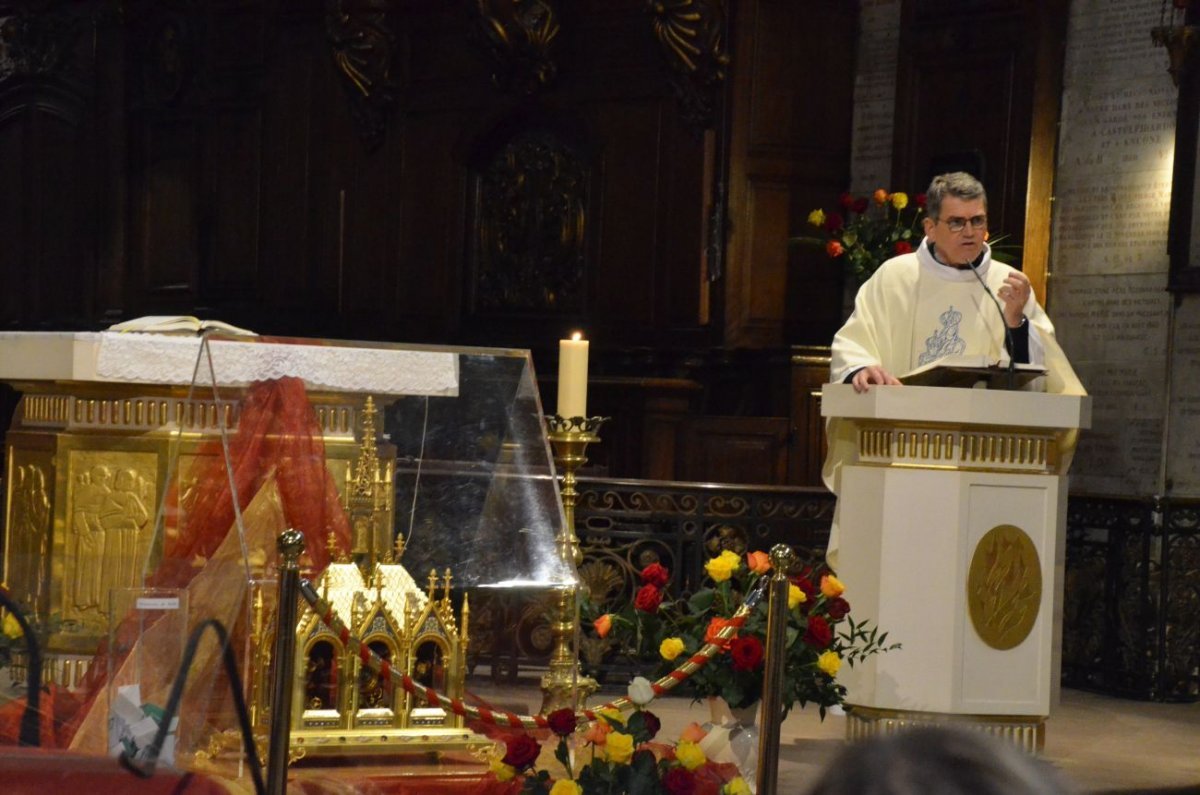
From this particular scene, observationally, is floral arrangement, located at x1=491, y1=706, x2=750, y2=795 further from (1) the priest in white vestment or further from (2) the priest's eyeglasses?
(2) the priest's eyeglasses

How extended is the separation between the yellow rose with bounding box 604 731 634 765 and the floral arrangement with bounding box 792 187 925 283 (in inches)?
212

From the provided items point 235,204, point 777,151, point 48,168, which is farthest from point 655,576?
point 48,168

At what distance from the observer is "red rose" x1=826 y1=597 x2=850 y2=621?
198 inches

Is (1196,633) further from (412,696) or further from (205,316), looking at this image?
(205,316)

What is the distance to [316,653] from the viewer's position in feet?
14.9

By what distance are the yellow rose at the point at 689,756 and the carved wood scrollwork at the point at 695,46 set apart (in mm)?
6924

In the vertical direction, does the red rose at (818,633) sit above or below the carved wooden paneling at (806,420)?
below

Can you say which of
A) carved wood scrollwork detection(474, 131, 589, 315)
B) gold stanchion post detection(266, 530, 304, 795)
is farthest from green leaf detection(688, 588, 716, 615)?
carved wood scrollwork detection(474, 131, 589, 315)

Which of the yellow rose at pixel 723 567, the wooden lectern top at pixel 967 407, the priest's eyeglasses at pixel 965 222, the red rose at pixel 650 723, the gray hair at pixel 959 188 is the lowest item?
the red rose at pixel 650 723

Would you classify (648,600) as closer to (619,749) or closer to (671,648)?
(671,648)

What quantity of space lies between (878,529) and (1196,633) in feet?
10.5

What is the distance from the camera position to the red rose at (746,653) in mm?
4594

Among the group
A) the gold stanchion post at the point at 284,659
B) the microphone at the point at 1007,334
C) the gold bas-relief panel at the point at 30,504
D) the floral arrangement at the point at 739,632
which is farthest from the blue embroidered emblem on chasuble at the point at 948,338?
the gold stanchion post at the point at 284,659

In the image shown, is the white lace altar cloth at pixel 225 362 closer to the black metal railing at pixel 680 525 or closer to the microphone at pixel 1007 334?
the microphone at pixel 1007 334
